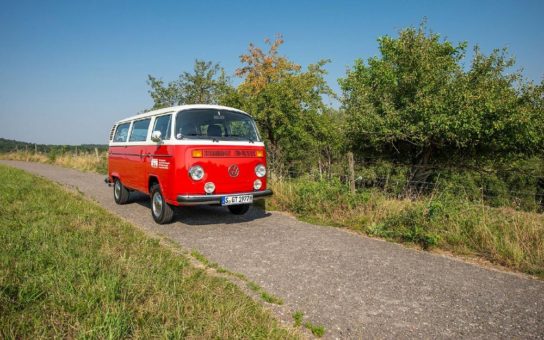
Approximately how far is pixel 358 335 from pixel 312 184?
535 cm

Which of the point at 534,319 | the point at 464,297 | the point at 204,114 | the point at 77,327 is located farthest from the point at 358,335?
the point at 204,114

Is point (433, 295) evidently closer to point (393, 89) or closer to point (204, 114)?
point (204, 114)

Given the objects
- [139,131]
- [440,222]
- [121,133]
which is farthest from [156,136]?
[440,222]

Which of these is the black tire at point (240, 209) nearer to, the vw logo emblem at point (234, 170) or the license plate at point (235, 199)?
the license plate at point (235, 199)

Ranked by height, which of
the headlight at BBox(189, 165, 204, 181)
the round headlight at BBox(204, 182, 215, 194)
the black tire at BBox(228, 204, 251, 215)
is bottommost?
the black tire at BBox(228, 204, 251, 215)

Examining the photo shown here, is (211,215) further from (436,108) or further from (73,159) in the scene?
(73,159)

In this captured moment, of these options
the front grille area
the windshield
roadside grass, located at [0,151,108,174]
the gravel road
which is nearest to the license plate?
the gravel road

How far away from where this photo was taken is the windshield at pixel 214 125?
→ 5965 millimetres

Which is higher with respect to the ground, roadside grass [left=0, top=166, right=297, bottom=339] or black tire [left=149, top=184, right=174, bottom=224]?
black tire [left=149, top=184, right=174, bottom=224]

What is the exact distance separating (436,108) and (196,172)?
1065 cm

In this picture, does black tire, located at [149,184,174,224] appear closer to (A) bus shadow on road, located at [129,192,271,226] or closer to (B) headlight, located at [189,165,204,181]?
(A) bus shadow on road, located at [129,192,271,226]

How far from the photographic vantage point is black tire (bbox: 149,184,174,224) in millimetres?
6363

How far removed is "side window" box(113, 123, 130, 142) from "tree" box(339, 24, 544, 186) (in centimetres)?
984

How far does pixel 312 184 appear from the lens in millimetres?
8008
